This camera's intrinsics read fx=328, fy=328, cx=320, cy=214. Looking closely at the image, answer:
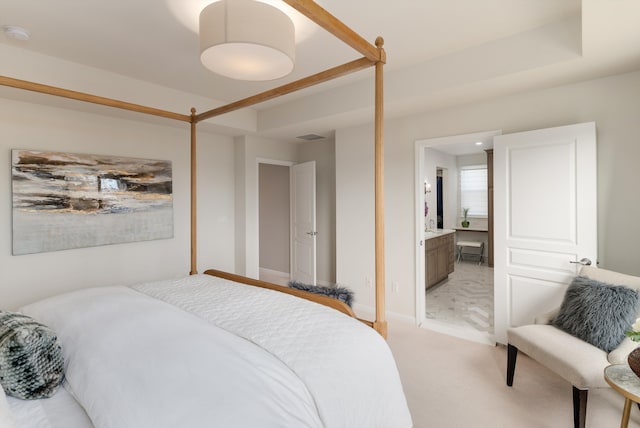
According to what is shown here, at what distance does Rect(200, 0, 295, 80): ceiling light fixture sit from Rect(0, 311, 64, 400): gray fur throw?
1.60m

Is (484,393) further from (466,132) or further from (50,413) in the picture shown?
(50,413)

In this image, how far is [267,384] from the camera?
1.13 m

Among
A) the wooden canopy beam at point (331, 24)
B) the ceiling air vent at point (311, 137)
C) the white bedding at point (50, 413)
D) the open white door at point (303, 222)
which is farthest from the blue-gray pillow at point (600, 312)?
the ceiling air vent at point (311, 137)

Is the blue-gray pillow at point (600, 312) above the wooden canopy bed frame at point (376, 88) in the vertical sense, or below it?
below

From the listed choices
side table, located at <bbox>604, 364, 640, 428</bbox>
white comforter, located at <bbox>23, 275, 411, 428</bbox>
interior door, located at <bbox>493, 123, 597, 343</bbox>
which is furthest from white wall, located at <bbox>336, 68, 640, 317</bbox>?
white comforter, located at <bbox>23, 275, 411, 428</bbox>

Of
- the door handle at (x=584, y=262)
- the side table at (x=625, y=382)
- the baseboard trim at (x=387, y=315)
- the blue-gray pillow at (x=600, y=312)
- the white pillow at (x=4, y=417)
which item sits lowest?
the baseboard trim at (x=387, y=315)

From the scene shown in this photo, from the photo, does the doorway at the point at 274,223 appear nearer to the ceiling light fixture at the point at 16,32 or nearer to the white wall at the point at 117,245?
the white wall at the point at 117,245

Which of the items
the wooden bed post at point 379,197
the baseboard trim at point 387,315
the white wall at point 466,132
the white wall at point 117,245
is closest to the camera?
the wooden bed post at point 379,197

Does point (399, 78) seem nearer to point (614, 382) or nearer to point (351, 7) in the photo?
point (351, 7)

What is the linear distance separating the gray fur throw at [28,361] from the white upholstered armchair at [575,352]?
2.60 m

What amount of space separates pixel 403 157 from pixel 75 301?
3.21m

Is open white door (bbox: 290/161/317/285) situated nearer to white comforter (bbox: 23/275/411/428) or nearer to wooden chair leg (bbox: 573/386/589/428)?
white comforter (bbox: 23/275/411/428)

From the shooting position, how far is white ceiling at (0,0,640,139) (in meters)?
2.11

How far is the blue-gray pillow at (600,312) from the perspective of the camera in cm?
203
